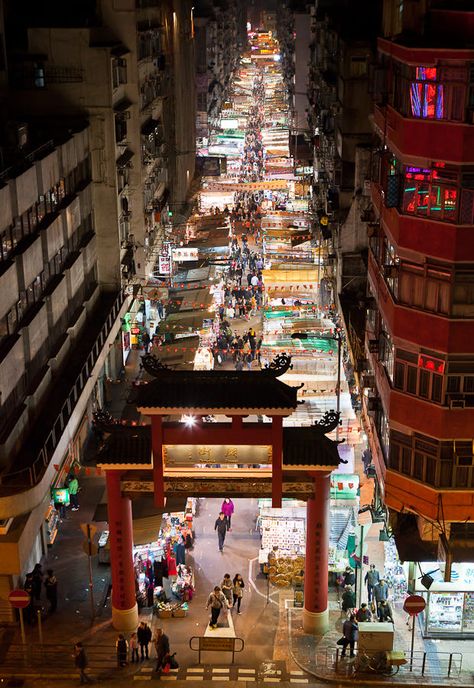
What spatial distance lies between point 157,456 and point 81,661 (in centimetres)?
599

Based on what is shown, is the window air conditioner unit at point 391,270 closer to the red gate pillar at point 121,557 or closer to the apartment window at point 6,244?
the red gate pillar at point 121,557

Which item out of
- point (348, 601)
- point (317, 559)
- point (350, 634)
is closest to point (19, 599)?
point (317, 559)

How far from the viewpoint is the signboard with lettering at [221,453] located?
28.1 meters

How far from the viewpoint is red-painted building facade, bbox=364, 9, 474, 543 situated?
2420 centimetres

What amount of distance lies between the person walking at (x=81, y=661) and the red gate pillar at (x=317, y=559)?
6814 millimetres

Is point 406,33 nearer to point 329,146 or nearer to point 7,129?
point 7,129

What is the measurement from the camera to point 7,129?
1415 inches

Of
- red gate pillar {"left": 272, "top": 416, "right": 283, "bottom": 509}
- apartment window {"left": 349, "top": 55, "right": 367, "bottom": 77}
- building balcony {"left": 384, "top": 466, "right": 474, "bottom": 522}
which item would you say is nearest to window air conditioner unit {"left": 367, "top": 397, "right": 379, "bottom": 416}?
building balcony {"left": 384, "top": 466, "right": 474, "bottom": 522}

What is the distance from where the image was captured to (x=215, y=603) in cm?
2992

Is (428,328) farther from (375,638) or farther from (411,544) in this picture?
(375,638)

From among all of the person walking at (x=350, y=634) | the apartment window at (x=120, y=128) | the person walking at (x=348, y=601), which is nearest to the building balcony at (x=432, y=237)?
the person walking at (x=350, y=634)

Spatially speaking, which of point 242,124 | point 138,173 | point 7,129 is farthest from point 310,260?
point 242,124

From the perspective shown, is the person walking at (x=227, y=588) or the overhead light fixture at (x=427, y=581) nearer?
the overhead light fixture at (x=427, y=581)

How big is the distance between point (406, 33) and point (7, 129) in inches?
A: 619
